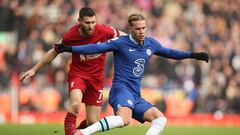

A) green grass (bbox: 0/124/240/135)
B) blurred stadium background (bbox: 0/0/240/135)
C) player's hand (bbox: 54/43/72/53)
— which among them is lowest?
green grass (bbox: 0/124/240/135)

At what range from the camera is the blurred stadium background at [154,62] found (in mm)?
19922

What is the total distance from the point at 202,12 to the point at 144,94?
5117 mm

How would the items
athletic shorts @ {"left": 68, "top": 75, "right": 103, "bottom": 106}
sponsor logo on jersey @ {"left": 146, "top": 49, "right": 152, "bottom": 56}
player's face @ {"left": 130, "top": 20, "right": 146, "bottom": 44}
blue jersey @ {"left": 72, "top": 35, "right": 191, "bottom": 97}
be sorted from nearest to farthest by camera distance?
player's face @ {"left": 130, "top": 20, "right": 146, "bottom": 44} < blue jersey @ {"left": 72, "top": 35, "right": 191, "bottom": 97} < sponsor logo on jersey @ {"left": 146, "top": 49, "right": 152, "bottom": 56} < athletic shorts @ {"left": 68, "top": 75, "right": 103, "bottom": 106}

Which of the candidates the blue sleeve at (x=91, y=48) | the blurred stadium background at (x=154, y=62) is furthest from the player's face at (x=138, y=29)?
the blurred stadium background at (x=154, y=62)

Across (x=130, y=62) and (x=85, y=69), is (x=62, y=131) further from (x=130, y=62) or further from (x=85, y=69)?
(x=130, y=62)

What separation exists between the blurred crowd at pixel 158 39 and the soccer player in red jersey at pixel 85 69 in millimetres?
7561

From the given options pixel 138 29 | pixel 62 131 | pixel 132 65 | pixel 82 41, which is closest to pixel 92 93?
pixel 82 41

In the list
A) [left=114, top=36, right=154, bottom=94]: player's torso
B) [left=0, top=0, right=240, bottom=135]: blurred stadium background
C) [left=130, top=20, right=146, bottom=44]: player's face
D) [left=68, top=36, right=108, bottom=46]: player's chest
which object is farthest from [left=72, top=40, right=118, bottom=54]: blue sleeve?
[left=0, top=0, right=240, bottom=135]: blurred stadium background

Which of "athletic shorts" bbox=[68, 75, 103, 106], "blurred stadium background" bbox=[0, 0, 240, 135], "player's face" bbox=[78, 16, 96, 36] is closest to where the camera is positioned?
"player's face" bbox=[78, 16, 96, 36]

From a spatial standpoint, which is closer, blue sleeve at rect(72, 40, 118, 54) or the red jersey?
blue sleeve at rect(72, 40, 118, 54)

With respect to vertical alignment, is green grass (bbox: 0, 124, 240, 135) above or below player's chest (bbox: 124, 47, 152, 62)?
below

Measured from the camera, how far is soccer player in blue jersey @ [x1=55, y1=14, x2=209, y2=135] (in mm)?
10539

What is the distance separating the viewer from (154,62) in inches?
843

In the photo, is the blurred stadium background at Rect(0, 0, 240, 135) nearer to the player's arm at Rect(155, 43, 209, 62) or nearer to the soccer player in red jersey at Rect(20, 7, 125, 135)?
the soccer player in red jersey at Rect(20, 7, 125, 135)
